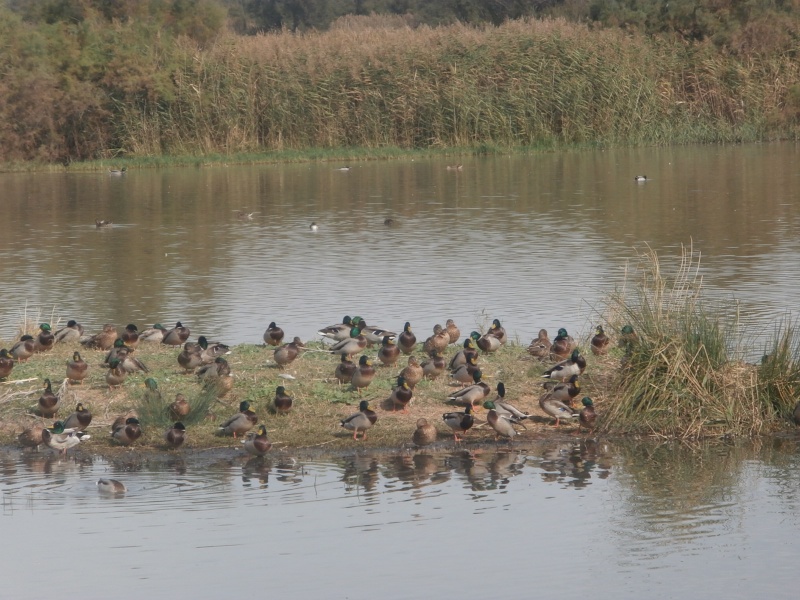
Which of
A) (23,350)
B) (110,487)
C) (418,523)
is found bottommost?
(418,523)

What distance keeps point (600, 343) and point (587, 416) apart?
5.84 ft

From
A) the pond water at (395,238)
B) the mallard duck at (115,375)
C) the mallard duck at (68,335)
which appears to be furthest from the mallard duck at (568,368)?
the mallard duck at (68,335)

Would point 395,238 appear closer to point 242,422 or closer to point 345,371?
point 345,371

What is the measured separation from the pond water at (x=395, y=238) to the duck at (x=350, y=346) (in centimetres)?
201

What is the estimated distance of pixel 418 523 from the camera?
372 inches

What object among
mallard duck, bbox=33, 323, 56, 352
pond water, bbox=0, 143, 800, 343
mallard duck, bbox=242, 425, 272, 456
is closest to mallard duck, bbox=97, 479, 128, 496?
mallard duck, bbox=242, 425, 272, 456

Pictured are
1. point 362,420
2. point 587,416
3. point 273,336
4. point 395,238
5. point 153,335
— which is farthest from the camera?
point 395,238

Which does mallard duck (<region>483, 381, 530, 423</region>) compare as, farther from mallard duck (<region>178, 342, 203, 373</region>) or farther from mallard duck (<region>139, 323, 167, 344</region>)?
mallard duck (<region>139, 323, 167, 344</region>)

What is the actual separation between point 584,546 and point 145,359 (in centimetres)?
574

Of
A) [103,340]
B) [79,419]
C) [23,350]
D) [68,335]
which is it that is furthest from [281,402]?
[68,335]

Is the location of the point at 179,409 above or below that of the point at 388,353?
below

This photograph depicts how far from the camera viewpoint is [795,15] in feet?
135

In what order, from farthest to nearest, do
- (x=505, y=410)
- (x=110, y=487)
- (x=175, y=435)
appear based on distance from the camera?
(x=505, y=410)
(x=175, y=435)
(x=110, y=487)

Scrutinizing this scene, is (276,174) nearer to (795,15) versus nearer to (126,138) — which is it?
(126,138)
